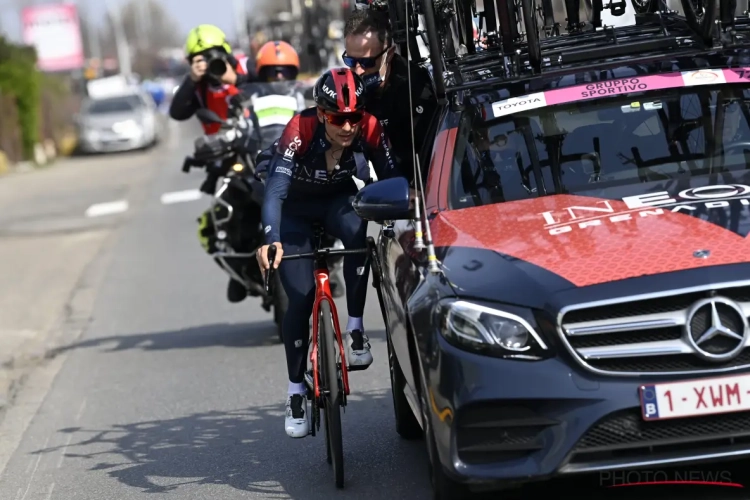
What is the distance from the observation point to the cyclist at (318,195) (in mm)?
6648

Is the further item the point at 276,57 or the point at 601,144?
the point at 276,57

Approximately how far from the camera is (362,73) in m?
7.80

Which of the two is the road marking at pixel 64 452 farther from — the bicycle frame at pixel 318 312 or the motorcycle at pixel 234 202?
the motorcycle at pixel 234 202

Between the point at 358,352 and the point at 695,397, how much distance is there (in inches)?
92.6

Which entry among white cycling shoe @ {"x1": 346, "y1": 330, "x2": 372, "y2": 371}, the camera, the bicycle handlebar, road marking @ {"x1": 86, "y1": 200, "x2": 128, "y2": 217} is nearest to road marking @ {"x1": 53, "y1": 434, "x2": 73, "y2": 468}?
white cycling shoe @ {"x1": 346, "y1": 330, "x2": 372, "y2": 371}

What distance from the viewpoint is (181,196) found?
2741 centimetres

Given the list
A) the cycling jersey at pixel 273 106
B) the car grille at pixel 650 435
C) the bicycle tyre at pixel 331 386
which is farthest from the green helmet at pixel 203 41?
the car grille at pixel 650 435

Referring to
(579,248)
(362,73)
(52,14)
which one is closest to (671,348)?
(579,248)

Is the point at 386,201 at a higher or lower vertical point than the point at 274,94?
lower

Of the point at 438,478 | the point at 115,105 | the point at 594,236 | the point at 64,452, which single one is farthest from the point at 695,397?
the point at 115,105

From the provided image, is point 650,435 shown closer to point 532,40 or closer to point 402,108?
point 532,40

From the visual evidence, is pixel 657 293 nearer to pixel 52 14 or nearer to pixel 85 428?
pixel 85 428

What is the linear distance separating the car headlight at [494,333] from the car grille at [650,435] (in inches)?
12.9

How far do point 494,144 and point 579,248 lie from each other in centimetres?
115
